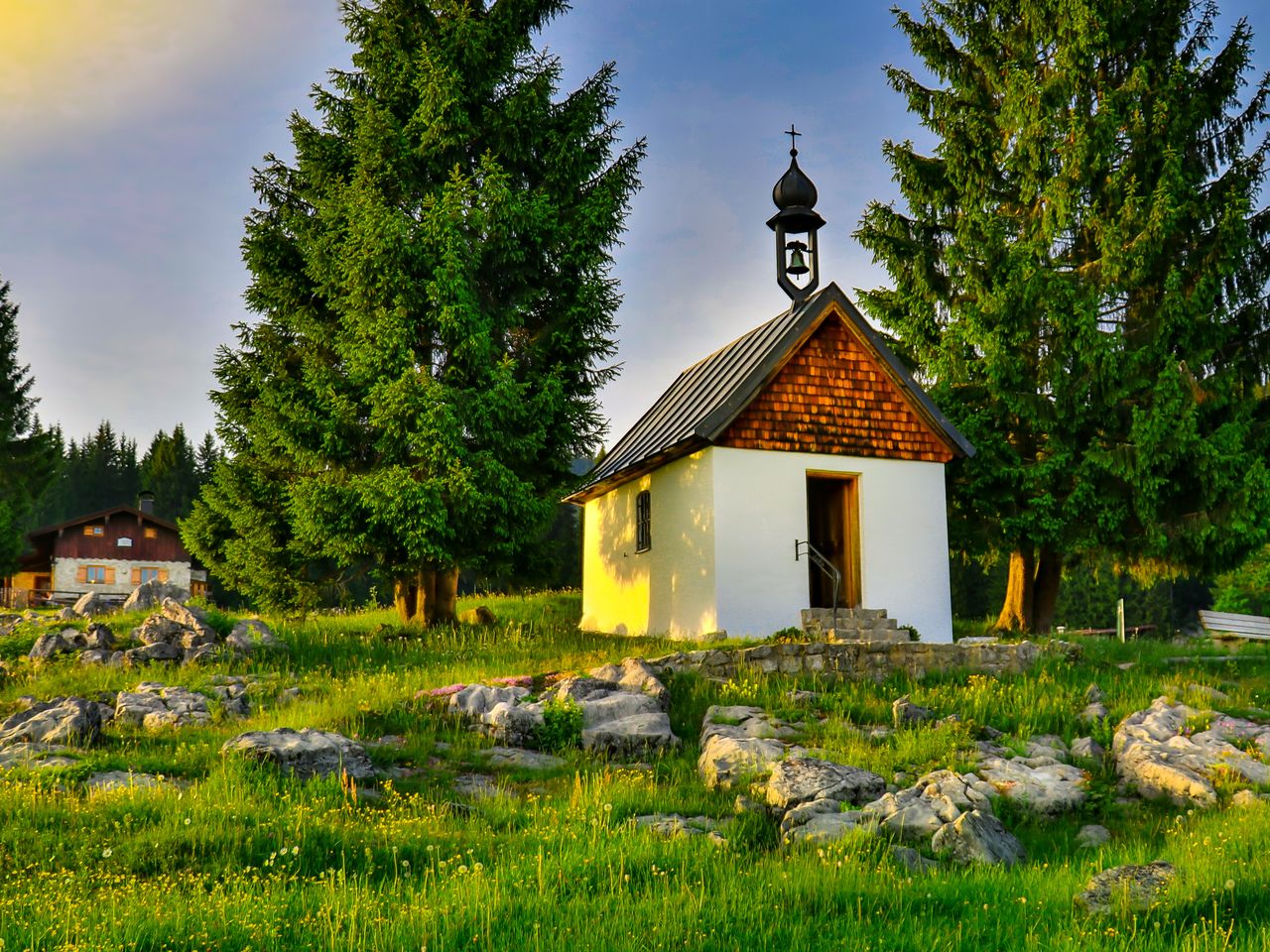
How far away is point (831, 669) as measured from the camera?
48.0ft

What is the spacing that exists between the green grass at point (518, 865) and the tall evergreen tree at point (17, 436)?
34260 millimetres

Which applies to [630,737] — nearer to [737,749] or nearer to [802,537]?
[737,749]

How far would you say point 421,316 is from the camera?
19094mm

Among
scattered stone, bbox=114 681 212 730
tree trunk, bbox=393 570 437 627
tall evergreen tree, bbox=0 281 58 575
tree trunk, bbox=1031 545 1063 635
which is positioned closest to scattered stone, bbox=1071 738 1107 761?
scattered stone, bbox=114 681 212 730

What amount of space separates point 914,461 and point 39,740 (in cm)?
1451

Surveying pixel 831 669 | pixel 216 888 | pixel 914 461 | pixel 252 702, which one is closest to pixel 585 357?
pixel 914 461

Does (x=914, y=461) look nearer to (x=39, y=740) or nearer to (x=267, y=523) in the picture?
(x=267, y=523)

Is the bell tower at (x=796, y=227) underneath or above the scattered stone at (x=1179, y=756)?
above

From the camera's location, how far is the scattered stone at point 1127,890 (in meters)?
6.17

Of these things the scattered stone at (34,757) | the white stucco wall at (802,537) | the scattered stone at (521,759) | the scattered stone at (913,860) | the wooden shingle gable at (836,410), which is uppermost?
the wooden shingle gable at (836,410)

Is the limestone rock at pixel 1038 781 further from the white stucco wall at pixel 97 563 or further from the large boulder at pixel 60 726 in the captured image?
the white stucco wall at pixel 97 563

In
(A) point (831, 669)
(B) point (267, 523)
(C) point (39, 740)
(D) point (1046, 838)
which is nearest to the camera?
(D) point (1046, 838)

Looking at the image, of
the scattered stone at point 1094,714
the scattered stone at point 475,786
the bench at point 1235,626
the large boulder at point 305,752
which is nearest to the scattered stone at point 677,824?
the scattered stone at point 475,786

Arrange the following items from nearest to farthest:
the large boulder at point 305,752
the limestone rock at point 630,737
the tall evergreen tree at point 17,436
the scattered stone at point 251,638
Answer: the large boulder at point 305,752 < the limestone rock at point 630,737 < the scattered stone at point 251,638 < the tall evergreen tree at point 17,436
